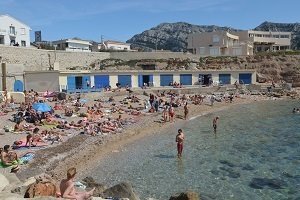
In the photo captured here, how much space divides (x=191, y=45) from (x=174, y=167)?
66354 mm

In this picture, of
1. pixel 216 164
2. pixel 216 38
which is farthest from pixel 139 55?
pixel 216 164

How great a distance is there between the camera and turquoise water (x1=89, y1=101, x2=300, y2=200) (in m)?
15.0

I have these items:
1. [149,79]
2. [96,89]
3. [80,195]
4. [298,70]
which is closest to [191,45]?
[298,70]

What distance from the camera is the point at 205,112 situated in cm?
3728

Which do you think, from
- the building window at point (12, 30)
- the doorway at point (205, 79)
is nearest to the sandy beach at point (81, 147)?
the doorway at point (205, 79)

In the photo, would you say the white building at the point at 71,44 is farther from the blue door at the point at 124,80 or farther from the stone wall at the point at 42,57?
the blue door at the point at 124,80

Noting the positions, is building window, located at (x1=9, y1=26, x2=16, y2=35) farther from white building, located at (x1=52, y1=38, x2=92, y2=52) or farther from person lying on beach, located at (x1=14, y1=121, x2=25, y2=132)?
person lying on beach, located at (x1=14, y1=121, x2=25, y2=132)

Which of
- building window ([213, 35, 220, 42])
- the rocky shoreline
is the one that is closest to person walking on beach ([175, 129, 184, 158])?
the rocky shoreline

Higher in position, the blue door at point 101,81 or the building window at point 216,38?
the building window at point 216,38

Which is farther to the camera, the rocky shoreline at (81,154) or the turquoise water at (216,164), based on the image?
the turquoise water at (216,164)

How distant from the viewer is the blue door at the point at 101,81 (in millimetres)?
46344

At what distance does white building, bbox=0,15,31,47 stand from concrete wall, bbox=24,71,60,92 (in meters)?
18.1

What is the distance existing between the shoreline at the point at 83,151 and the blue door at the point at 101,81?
16.9 metres

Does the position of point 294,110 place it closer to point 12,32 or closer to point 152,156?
point 152,156
